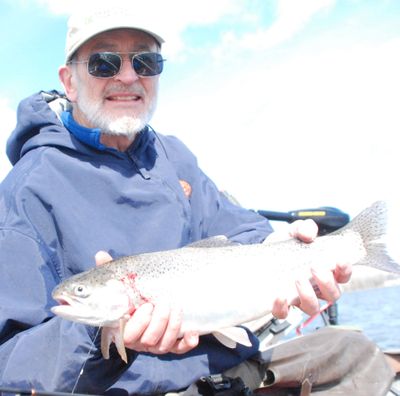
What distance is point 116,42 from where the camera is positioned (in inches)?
199

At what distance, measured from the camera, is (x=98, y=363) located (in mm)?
3660

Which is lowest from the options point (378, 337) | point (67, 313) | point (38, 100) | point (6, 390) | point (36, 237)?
point (378, 337)

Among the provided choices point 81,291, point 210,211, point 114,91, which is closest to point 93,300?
point 81,291

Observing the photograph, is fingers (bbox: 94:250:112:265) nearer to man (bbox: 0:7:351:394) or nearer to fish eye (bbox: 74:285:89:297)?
man (bbox: 0:7:351:394)

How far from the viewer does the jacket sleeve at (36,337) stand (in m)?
3.54

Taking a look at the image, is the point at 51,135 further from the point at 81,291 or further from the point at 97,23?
the point at 81,291

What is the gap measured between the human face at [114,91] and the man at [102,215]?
0.03 feet

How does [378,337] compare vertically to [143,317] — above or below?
below

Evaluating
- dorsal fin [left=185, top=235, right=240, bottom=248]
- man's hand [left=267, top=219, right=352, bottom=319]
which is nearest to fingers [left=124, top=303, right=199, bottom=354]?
dorsal fin [left=185, top=235, right=240, bottom=248]

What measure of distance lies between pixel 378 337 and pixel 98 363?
15.5 m

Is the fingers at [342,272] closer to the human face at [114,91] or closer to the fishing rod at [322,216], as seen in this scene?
the human face at [114,91]

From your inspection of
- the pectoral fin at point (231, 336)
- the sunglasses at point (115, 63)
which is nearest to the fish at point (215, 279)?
the pectoral fin at point (231, 336)

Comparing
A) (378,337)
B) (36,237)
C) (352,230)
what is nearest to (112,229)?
(36,237)

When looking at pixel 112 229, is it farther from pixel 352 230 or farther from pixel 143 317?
pixel 352 230
